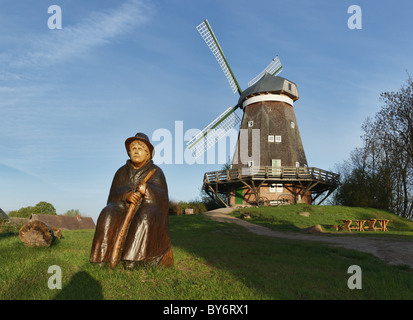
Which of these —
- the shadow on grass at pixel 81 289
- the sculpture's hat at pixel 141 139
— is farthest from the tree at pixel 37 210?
the shadow on grass at pixel 81 289

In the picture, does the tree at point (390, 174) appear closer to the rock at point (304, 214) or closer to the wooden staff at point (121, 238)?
the rock at point (304, 214)

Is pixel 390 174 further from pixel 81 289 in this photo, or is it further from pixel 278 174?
pixel 81 289

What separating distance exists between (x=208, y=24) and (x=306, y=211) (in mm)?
19140

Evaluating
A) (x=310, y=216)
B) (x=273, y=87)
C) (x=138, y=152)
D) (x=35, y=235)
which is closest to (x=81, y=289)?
(x=138, y=152)

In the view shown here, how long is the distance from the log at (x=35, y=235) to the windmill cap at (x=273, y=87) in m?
21.3

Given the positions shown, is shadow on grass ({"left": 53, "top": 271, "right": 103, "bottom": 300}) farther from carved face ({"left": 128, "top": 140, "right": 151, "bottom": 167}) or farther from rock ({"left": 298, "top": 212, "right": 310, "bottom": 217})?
rock ({"left": 298, "top": 212, "right": 310, "bottom": 217})

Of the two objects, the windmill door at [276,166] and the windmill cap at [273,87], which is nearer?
the windmill door at [276,166]

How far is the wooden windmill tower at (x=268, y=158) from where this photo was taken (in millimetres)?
23672

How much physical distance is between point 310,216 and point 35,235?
53.0 feet

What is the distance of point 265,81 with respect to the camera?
1040 inches

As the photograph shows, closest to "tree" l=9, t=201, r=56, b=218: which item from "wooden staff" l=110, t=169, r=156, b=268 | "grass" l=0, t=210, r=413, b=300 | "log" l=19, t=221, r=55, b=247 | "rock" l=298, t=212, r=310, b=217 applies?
"rock" l=298, t=212, r=310, b=217

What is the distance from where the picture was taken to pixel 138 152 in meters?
5.84

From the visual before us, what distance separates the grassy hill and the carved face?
11930mm
